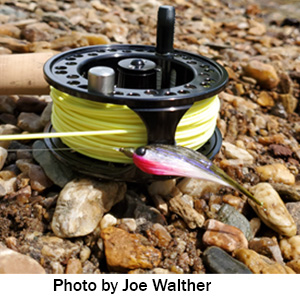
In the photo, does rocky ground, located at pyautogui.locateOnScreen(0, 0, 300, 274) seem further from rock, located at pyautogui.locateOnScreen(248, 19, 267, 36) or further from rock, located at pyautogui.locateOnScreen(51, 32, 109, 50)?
rock, located at pyautogui.locateOnScreen(248, 19, 267, 36)

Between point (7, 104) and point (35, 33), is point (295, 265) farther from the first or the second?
point (35, 33)

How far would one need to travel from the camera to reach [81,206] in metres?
1.90

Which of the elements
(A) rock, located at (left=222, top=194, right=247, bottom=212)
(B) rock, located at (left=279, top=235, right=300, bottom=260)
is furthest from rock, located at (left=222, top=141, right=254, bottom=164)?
(B) rock, located at (left=279, top=235, right=300, bottom=260)

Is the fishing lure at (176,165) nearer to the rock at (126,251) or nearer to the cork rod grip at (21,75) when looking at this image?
the rock at (126,251)

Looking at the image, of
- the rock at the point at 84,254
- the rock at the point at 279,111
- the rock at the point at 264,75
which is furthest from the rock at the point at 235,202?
the rock at the point at 264,75

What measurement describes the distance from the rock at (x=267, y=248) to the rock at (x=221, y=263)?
202mm

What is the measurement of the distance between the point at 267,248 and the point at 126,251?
655 mm

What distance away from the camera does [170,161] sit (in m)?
1.77

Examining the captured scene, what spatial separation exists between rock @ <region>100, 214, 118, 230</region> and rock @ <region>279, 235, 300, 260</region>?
0.80 m

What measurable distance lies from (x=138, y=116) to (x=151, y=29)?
3.18m

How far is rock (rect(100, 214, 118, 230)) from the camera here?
194cm

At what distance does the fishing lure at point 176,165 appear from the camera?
1.75 metres

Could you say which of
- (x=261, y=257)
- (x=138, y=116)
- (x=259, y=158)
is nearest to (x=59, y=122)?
(x=138, y=116)

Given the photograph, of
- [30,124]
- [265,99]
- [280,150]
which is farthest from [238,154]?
[30,124]
